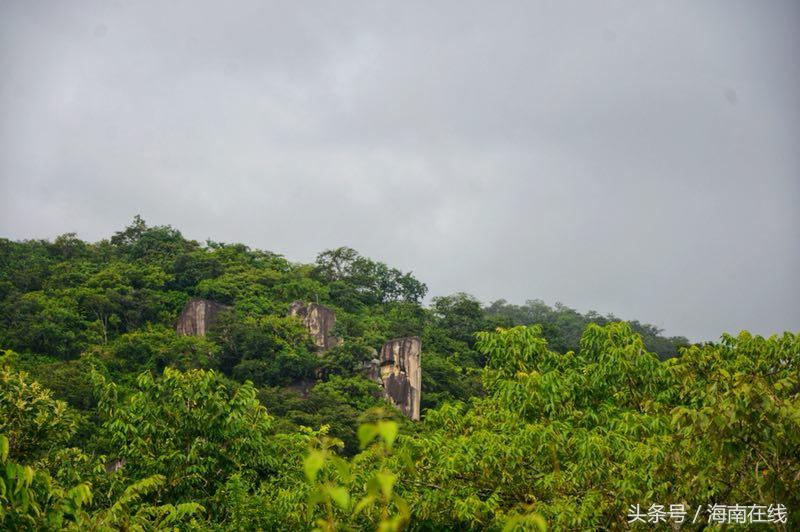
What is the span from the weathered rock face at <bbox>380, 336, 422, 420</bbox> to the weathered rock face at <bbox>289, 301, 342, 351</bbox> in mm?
4111

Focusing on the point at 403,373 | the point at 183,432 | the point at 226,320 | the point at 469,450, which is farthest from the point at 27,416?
the point at 226,320

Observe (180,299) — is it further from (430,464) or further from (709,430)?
(709,430)

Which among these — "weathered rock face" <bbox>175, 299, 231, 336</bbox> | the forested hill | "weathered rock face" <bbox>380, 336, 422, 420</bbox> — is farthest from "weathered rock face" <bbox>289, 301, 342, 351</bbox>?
"weathered rock face" <bbox>175, 299, 231, 336</bbox>

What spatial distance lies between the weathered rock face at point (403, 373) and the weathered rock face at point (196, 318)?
9.79 meters

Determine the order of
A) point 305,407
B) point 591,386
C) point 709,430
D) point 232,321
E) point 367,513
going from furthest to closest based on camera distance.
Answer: point 232,321
point 305,407
point 591,386
point 367,513
point 709,430

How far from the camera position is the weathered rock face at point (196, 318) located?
3759 cm

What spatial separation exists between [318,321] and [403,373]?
6833 millimetres

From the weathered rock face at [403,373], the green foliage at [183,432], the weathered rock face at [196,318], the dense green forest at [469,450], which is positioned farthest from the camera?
the weathered rock face at [196,318]

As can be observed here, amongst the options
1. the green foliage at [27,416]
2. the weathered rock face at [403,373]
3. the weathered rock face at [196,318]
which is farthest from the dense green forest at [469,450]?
the weathered rock face at [196,318]

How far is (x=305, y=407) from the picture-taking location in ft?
92.2

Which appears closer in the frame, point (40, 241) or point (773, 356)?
point (773, 356)

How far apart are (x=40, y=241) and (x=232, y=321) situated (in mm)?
17353

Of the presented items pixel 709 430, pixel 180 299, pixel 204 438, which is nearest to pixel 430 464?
pixel 204 438

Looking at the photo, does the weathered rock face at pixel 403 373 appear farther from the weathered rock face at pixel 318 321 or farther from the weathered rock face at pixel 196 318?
the weathered rock face at pixel 196 318
